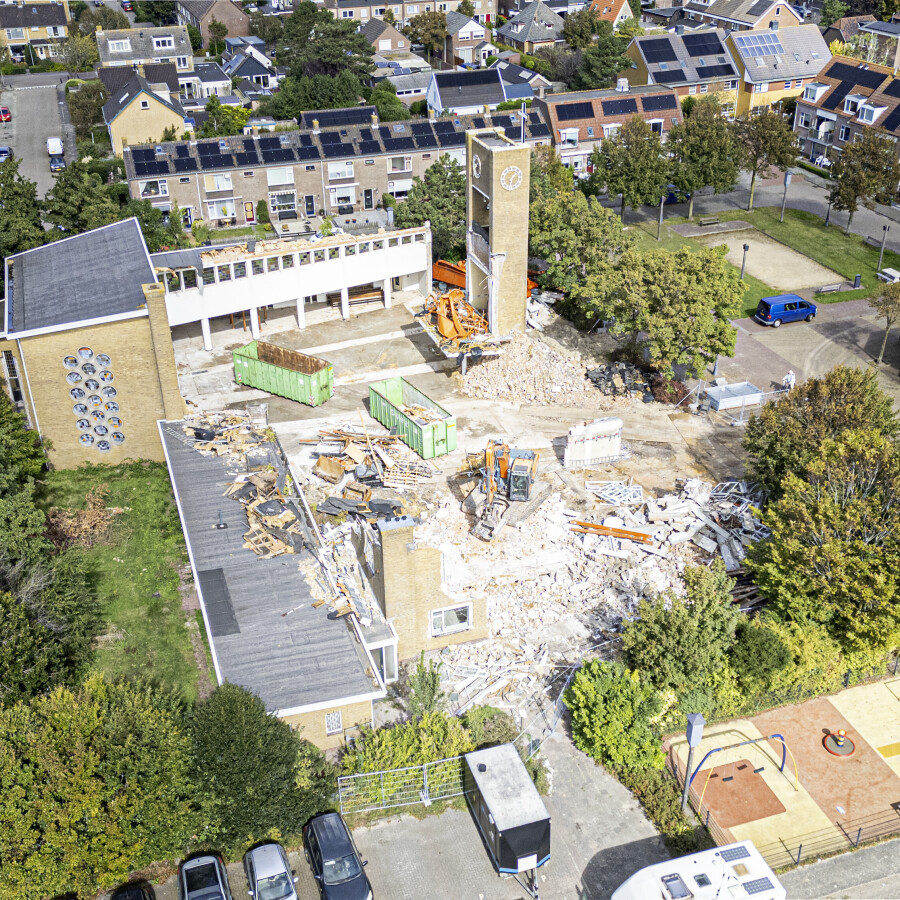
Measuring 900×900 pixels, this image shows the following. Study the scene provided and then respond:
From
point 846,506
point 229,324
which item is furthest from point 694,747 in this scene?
point 229,324

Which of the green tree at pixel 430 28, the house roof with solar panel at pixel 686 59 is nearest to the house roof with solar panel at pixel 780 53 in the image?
the house roof with solar panel at pixel 686 59

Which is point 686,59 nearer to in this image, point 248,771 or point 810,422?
point 810,422

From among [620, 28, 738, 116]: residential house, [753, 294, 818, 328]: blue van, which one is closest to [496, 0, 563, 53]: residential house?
[620, 28, 738, 116]: residential house

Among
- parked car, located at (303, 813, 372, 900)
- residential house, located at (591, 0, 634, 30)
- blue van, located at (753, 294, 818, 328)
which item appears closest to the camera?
parked car, located at (303, 813, 372, 900)

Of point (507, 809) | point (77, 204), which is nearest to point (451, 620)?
point (507, 809)

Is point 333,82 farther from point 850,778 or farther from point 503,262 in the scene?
point 850,778

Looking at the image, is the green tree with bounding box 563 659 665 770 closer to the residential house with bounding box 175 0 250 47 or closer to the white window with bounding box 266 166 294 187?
the white window with bounding box 266 166 294 187

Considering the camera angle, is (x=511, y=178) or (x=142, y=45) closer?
(x=511, y=178)
